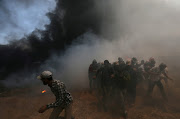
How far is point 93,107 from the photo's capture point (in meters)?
5.82

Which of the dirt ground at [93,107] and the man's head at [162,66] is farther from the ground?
the man's head at [162,66]

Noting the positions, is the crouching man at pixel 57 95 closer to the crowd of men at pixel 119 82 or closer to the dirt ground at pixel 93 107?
the dirt ground at pixel 93 107

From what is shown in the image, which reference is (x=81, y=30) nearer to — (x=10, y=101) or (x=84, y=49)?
(x=84, y=49)

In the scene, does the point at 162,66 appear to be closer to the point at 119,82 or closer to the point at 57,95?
the point at 119,82

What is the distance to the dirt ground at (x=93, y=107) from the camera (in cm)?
498

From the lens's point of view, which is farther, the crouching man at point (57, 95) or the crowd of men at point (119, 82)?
the crowd of men at point (119, 82)

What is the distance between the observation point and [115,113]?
16.9 feet

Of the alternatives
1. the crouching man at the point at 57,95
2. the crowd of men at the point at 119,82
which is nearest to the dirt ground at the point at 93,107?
the crowd of men at the point at 119,82

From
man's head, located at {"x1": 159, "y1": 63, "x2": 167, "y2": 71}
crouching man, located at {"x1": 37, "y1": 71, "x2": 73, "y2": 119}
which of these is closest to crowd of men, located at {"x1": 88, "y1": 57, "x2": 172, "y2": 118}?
man's head, located at {"x1": 159, "y1": 63, "x2": 167, "y2": 71}

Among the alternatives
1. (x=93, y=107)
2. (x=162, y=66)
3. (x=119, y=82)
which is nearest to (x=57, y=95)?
(x=119, y=82)

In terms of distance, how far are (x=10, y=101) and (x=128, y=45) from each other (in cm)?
1172

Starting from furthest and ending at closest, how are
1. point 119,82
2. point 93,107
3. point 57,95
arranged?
point 93,107, point 119,82, point 57,95

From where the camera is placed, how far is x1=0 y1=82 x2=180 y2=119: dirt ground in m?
4.98

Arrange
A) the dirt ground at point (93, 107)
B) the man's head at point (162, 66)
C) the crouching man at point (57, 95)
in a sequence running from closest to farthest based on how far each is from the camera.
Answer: the crouching man at point (57, 95) < the dirt ground at point (93, 107) < the man's head at point (162, 66)
